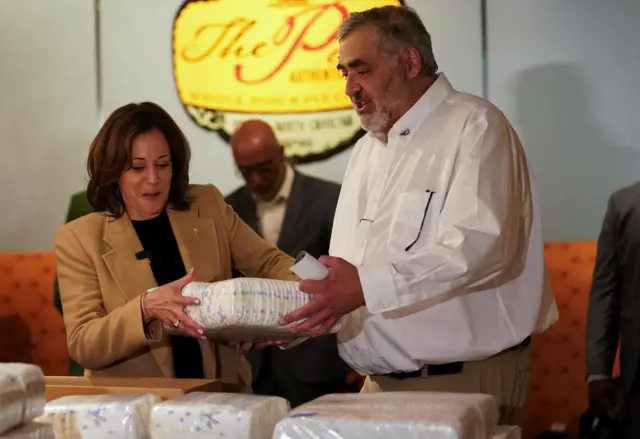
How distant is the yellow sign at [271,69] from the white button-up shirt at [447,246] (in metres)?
2.35

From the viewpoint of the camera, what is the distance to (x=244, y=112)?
4.61m

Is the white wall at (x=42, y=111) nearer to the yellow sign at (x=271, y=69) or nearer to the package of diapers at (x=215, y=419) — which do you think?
the yellow sign at (x=271, y=69)

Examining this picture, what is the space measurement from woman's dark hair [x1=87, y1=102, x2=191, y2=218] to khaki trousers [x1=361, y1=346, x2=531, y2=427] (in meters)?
0.74

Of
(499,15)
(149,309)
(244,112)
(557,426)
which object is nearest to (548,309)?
(149,309)

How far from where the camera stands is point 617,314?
3.09 meters

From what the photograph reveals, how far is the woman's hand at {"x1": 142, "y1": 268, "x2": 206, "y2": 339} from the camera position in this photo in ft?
5.50

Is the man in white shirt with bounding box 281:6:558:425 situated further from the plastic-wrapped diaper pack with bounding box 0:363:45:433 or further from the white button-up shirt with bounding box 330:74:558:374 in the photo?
the plastic-wrapped diaper pack with bounding box 0:363:45:433

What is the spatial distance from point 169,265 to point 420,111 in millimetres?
762

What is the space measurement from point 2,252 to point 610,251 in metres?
3.53

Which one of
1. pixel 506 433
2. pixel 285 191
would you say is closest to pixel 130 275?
pixel 506 433

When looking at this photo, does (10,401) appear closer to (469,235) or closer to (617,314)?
(469,235)

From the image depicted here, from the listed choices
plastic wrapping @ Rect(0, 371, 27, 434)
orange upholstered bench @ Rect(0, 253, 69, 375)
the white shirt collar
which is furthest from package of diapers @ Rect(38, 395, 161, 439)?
orange upholstered bench @ Rect(0, 253, 69, 375)

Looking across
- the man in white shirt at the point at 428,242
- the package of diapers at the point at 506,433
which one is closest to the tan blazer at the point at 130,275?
the man in white shirt at the point at 428,242

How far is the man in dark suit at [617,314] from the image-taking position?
2.96 m
